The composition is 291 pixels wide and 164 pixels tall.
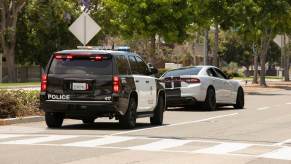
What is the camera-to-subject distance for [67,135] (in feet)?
52.7

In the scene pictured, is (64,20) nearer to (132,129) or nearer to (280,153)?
(132,129)

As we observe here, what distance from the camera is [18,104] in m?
20.3

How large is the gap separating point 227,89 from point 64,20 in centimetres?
4634

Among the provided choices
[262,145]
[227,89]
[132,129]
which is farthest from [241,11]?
[262,145]

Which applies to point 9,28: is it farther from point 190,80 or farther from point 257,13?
point 190,80

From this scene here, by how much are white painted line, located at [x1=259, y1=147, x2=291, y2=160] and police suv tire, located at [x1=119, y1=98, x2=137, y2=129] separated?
16.0ft

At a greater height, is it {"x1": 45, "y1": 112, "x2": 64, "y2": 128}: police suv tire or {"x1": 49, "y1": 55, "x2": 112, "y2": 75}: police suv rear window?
{"x1": 49, "y1": 55, "x2": 112, "y2": 75}: police suv rear window

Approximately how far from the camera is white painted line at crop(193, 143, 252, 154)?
1319 centimetres

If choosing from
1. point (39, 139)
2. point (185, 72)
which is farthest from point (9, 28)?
point (39, 139)

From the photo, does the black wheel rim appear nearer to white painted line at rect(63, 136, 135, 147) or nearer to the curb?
white painted line at rect(63, 136, 135, 147)

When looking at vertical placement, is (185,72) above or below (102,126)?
above

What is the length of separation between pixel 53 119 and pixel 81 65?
1.54 metres

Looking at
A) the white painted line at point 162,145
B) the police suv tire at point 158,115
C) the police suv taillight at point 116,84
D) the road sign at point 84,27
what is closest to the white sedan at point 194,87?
the road sign at point 84,27

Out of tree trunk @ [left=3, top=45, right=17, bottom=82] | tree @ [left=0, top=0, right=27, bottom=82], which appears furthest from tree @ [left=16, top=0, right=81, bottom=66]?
tree trunk @ [left=3, top=45, right=17, bottom=82]
